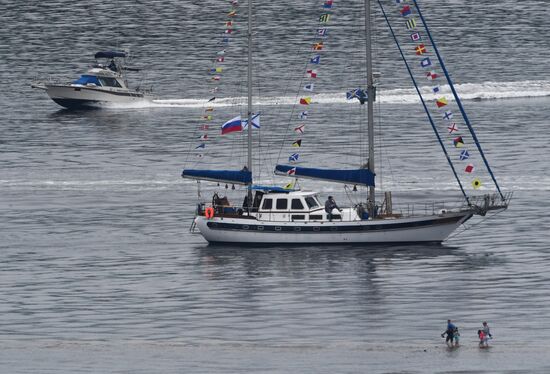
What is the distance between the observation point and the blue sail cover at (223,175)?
98688 millimetres

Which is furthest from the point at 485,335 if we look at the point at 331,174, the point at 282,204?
the point at 331,174

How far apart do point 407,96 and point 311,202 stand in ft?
262

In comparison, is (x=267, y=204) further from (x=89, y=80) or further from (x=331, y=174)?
(x=89, y=80)

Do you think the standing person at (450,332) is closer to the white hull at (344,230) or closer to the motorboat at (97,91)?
the white hull at (344,230)

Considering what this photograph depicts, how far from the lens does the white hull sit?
9475 cm

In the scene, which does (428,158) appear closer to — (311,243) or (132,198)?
(132,198)

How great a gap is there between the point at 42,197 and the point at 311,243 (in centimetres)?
2786

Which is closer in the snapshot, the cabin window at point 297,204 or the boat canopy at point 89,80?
the cabin window at point 297,204

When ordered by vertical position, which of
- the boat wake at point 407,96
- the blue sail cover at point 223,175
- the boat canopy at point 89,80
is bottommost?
the blue sail cover at point 223,175

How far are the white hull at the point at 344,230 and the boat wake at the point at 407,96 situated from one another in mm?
72508

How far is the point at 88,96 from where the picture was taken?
175m

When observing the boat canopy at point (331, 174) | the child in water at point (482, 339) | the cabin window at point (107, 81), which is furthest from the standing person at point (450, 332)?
the cabin window at point (107, 81)

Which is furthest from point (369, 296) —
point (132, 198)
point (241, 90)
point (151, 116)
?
point (241, 90)

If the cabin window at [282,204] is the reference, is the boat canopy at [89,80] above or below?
above
